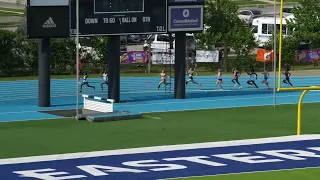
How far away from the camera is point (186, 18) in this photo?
119 feet

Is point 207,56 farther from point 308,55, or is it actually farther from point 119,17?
point 119,17

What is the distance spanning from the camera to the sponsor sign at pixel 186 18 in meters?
35.7

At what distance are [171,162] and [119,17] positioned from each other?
16.2 meters

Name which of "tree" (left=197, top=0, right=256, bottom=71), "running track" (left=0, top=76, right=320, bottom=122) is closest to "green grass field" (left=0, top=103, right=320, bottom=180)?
"running track" (left=0, top=76, right=320, bottom=122)

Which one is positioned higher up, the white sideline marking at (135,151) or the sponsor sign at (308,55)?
the sponsor sign at (308,55)

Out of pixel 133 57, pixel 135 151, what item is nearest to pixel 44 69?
pixel 135 151

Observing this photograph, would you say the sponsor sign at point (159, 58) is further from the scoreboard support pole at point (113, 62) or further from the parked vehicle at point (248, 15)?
the parked vehicle at point (248, 15)

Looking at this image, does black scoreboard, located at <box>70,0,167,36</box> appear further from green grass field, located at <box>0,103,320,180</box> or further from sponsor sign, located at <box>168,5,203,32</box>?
green grass field, located at <box>0,103,320,180</box>

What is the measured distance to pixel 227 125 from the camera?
27.6 m

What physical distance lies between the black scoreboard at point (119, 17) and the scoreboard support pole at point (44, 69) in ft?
3.84

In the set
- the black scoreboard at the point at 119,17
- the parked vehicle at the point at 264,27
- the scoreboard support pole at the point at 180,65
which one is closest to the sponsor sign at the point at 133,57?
the parked vehicle at the point at 264,27

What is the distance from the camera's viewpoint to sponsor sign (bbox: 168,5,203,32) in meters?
35.7

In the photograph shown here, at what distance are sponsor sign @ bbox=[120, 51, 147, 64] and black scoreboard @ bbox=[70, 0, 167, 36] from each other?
14196 millimetres

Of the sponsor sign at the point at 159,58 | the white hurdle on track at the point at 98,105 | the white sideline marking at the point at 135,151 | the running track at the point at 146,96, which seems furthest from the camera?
the sponsor sign at the point at 159,58
